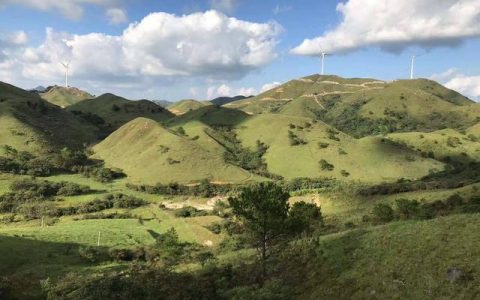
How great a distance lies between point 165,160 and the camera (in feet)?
551

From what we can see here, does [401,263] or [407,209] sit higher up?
[407,209]

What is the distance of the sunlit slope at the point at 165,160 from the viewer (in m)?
156

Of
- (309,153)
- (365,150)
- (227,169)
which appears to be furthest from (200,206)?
(365,150)

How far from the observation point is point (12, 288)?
1826 inches

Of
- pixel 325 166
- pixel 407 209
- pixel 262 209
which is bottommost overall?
pixel 407 209

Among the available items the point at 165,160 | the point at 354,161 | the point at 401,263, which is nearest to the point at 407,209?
the point at 401,263

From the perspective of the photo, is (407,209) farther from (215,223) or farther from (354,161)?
(354,161)

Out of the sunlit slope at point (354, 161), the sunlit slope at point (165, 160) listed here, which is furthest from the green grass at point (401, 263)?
the sunlit slope at point (354, 161)

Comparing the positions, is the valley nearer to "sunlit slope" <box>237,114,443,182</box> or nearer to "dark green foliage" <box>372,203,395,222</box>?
"dark green foliage" <box>372,203,395,222</box>

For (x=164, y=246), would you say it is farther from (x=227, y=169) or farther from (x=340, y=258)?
(x=227, y=169)

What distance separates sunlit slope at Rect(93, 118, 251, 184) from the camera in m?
156

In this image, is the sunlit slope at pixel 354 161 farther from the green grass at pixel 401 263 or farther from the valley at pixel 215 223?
the green grass at pixel 401 263

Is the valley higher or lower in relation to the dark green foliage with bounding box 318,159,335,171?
lower

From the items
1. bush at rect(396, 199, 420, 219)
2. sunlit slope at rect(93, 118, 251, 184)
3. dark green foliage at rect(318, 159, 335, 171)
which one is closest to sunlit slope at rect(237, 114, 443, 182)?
dark green foliage at rect(318, 159, 335, 171)
